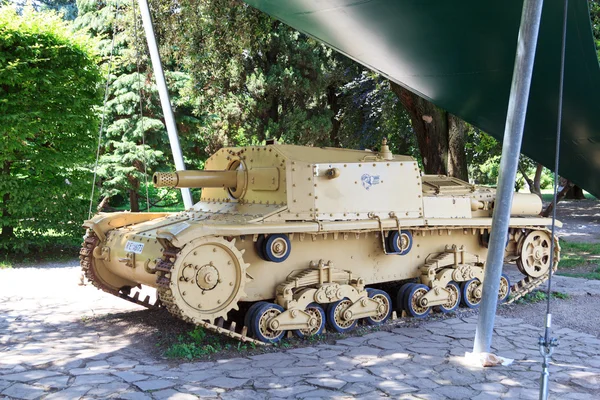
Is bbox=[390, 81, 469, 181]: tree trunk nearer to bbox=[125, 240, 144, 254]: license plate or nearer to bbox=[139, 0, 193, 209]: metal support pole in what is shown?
bbox=[139, 0, 193, 209]: metal support pole

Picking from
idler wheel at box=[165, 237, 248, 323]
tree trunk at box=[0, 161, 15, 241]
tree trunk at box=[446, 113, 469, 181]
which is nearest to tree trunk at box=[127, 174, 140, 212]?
tree trunk at box=[0, 161, 15, 241]

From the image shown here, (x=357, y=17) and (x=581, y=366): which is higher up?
(x=357, y=17)

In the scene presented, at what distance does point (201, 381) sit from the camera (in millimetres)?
5973

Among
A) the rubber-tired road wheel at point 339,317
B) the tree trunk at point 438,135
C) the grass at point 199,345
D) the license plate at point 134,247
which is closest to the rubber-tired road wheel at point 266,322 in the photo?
the grass at point 199,345

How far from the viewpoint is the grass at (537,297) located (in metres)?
9.64

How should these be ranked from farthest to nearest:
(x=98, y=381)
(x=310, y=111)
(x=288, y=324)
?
(x=310, y=111) → (x=288, y=324) → (x=98, y=381)

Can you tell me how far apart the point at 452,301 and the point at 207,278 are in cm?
385

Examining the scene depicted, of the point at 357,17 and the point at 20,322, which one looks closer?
the point at 357,17

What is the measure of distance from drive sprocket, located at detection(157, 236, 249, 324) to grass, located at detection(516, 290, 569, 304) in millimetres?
4797

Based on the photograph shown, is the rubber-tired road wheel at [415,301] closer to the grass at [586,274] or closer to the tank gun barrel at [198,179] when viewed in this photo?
the tank gun barrel at [198,179]

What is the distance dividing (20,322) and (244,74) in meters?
14.2

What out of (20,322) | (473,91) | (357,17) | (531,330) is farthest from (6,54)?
(531,330)

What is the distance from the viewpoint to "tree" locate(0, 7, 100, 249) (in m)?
13.0

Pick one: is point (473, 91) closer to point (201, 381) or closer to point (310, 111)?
point (201, 381)
